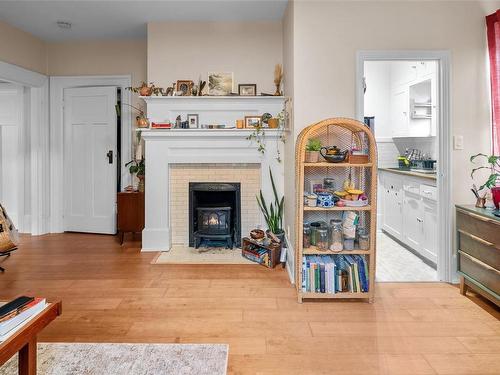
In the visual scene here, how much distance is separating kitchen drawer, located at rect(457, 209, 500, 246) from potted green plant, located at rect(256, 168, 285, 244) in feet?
5.42

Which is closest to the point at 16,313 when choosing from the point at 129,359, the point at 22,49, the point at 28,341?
the point at 28,341

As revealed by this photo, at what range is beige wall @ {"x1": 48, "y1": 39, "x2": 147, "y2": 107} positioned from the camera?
495 cm

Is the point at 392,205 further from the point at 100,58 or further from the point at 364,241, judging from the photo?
the point at 100,58

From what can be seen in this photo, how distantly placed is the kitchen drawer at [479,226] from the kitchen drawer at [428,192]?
0.57m

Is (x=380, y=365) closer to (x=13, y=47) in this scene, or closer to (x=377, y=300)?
(x=377, y=300)

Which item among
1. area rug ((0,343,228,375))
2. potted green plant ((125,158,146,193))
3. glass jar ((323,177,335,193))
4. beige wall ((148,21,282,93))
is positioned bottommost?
area rug ((0,343,228,375))

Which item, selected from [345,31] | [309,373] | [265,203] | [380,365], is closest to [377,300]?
[380,365]

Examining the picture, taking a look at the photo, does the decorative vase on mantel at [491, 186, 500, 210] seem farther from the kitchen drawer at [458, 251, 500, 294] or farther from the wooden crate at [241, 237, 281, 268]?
the wooden crate at [241, 237, 281, 268]

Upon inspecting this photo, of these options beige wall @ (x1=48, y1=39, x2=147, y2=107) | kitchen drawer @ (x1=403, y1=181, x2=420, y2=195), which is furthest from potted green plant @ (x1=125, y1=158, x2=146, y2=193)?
kitchen drawer @ (x1=403, y1=181, x2=420, y2=195)

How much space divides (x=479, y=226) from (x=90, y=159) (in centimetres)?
461

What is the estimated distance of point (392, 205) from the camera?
479cm

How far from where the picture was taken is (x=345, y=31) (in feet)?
10.3

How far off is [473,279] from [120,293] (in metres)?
2.73

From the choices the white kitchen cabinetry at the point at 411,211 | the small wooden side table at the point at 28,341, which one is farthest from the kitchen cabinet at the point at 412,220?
the small wooden side table at the point at 28,341
